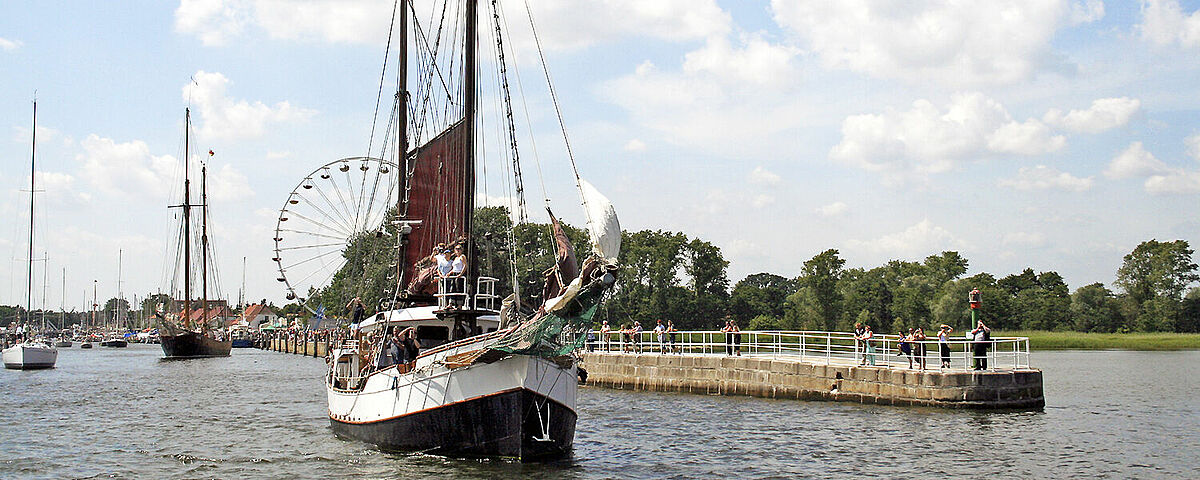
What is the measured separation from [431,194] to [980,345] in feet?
62.7

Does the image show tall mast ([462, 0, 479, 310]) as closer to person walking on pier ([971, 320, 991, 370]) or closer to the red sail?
the red sail

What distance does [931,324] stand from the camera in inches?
3866

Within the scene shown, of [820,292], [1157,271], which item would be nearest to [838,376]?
[820,292]

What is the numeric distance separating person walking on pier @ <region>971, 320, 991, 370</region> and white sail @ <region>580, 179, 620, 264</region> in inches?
551

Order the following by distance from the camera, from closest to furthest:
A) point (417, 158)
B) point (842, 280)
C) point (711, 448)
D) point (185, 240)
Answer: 1. point (711, 448)
2. point (417, 158)
3. point (185, 240)
4. point (842, 280)

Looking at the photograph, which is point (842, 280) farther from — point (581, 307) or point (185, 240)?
point (581, 307)

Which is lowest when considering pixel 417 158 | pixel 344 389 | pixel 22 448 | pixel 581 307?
pixel 22 448

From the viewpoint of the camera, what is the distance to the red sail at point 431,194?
33.7 meters

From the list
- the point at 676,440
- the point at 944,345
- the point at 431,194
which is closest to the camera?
the point at 676,440

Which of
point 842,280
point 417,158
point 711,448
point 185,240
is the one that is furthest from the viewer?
point 842,280

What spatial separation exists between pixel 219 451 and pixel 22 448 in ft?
17.4

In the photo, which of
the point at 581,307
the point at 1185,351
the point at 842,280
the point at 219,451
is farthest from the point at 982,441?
the point at 842,280

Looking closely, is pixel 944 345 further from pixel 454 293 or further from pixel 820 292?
pixel 820 292

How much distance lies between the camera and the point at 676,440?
77.7 feet
